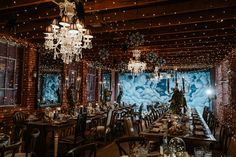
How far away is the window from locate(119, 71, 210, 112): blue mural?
30.4ft

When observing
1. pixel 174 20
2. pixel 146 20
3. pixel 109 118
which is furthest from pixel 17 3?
pixel 109 118

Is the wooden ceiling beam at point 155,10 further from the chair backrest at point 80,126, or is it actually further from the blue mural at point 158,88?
the blue mural at point 158,88

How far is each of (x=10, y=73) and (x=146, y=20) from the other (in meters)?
4.16

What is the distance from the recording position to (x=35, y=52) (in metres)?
7.58

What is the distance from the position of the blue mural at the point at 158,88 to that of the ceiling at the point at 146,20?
659 cm

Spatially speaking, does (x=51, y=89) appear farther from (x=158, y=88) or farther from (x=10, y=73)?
(x=158, y=88)

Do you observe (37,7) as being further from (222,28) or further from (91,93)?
(91,93)

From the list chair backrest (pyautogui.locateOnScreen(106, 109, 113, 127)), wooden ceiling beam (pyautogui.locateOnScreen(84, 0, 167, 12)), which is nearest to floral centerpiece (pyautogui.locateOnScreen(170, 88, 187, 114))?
wooden ceiling beam (pyautogui.locateOnScreen(84, 0, 167, 12))

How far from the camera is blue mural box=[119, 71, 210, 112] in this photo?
14.2 metres

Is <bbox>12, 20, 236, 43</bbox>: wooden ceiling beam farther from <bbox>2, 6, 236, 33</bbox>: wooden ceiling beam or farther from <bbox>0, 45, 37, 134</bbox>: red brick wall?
<bbox>0, 45, 37, 134</bbox>: red brick wall

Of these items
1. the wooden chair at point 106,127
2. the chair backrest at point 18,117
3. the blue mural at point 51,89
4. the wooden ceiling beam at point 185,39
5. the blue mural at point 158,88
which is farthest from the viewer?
the blue mural at point 158,88

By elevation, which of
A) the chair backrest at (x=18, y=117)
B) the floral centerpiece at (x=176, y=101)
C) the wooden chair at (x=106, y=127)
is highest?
the floral centerpiece at (x=176, y=101)

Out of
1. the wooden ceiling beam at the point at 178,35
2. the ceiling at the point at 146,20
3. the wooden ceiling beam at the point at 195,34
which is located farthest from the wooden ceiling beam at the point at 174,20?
the wooden ceiling beam at the point at 178,35

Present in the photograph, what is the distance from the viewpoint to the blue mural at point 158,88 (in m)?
14.2
